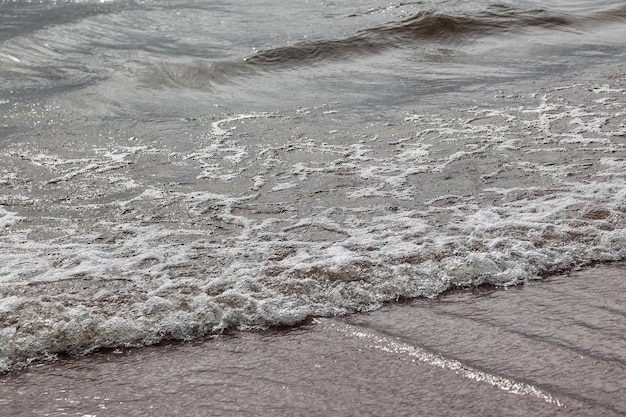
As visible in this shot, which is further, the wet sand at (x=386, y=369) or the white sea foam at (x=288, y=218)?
the white sea foam at (x=288, y=218)

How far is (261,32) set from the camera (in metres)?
10.4

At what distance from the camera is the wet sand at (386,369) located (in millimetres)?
2650

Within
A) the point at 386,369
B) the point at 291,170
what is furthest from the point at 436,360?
the point at 291,170

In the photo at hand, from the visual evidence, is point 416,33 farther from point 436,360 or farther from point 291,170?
point 436,360

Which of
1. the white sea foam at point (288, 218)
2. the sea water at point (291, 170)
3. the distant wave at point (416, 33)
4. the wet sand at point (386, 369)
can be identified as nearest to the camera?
the wet sand at point (386, 369)

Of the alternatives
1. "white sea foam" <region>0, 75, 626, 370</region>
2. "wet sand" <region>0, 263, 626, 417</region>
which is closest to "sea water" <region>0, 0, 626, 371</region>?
"white sea foam" <region>0, 75, 626, 370</region>

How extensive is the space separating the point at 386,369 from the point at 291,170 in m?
2.58

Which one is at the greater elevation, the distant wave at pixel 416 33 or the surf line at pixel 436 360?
the distant wave at pixel 416 33

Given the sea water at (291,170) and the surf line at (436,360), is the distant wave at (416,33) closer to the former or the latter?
the sea water at (291,170)

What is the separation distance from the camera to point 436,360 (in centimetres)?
290

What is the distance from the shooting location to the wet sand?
2650 mm

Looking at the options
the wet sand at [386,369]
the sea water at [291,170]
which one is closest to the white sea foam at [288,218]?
the sea water at [291,170]

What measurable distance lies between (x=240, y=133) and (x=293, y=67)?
273 centimetres

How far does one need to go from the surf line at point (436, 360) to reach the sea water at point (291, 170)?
19 centimetres
